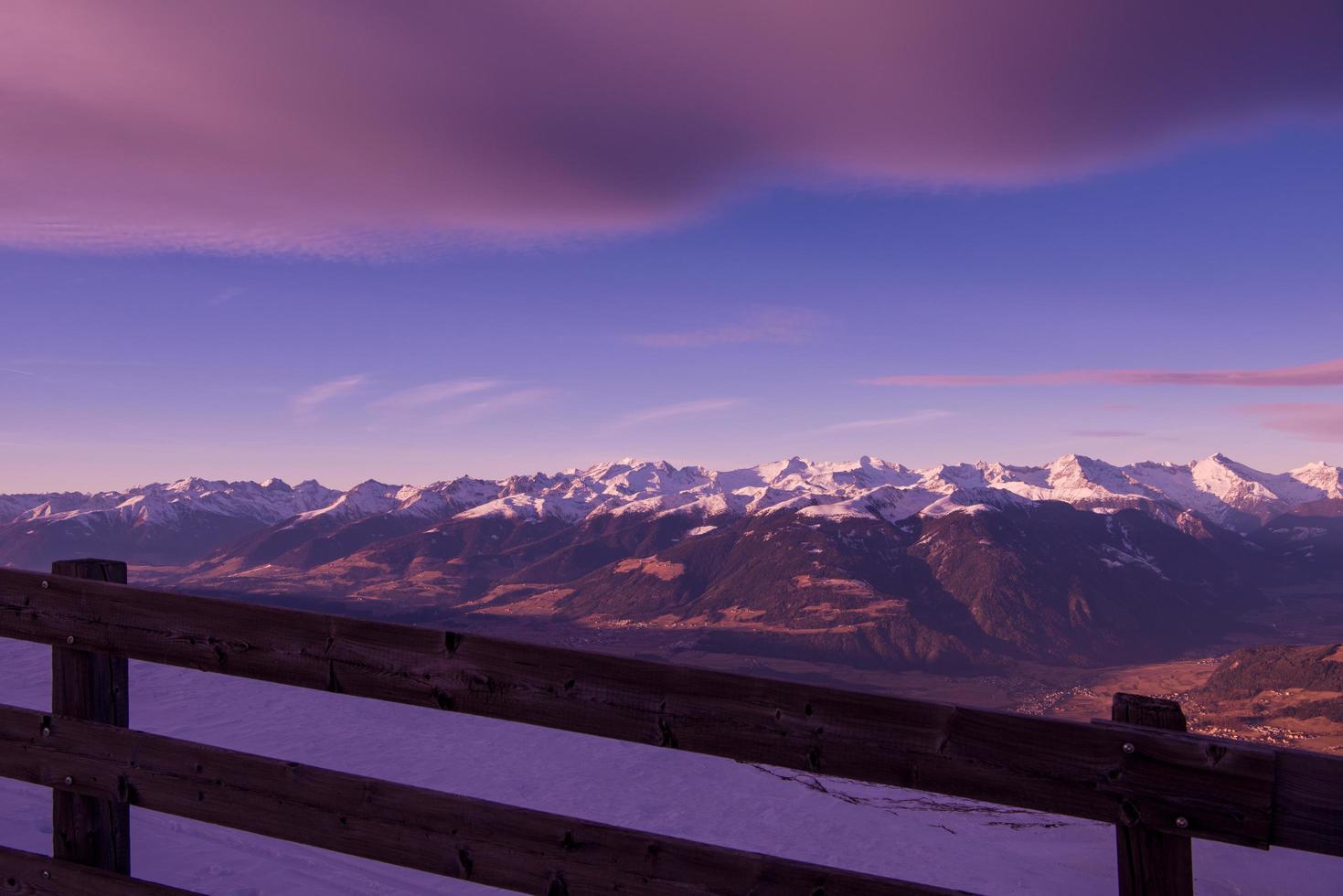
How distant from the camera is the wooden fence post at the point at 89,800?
441 centimetres

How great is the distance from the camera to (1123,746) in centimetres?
313

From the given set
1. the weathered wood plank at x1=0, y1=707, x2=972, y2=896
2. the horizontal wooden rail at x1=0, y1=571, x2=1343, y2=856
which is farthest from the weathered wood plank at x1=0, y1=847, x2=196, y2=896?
the horizontal wooden rail at x1=0, y1=571, x2=1343, y2=856

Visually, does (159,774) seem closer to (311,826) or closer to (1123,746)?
(311,826)

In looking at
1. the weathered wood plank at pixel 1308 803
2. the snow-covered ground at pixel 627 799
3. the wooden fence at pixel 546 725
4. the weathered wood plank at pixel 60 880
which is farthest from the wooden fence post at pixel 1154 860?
the snow-covered ground at pixel 627 799

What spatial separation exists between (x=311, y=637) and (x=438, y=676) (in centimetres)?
67

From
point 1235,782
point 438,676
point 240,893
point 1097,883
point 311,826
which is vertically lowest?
point 1097,883

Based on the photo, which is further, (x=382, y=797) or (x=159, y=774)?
(x=159, y=774)

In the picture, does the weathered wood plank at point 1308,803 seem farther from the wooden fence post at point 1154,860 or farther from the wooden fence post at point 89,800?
the wooden fence post at point 89,800

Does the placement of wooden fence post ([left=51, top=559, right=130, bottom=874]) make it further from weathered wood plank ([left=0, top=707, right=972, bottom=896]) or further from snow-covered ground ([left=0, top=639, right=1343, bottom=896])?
snow-covered ground ([left=0, top=639, right=1343, bottom=896])

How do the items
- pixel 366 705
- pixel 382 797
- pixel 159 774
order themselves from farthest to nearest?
pixel 366 705 < pixel 159 774 < pixel 382 797

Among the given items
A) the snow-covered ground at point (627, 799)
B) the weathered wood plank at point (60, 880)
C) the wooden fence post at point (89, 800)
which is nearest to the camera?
the weathered wood plank at point (60, 880)

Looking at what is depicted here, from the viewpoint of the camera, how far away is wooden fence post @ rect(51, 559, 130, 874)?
4406mm

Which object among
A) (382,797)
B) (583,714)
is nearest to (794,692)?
(583,714)

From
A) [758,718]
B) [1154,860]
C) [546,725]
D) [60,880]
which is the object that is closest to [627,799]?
[60,880]
